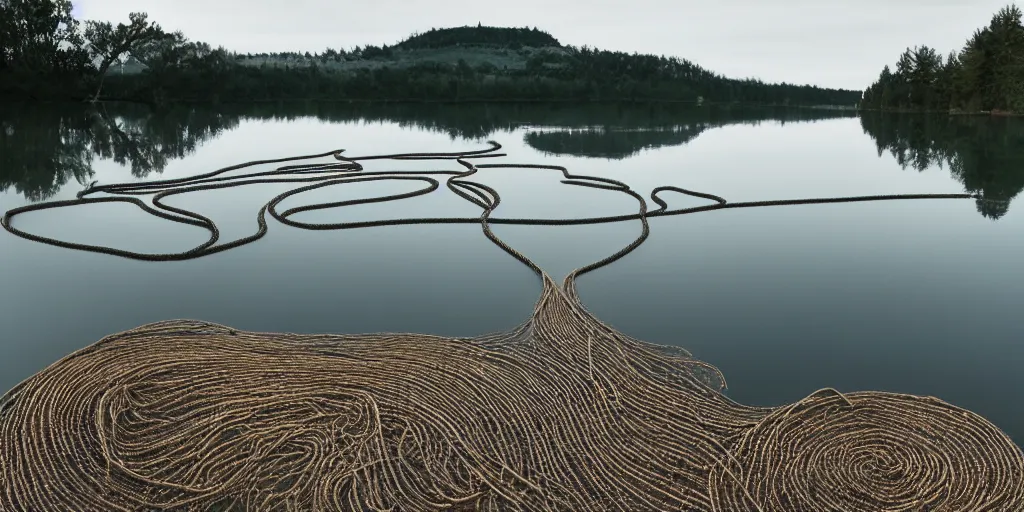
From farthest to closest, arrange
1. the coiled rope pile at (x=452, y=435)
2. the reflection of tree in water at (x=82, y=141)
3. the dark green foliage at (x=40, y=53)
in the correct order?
the dark green foliage at (x=40, y=53) < the reflection of tree in water at (x=82, y=141) < the coiled rope pile at (x=452, y=435)

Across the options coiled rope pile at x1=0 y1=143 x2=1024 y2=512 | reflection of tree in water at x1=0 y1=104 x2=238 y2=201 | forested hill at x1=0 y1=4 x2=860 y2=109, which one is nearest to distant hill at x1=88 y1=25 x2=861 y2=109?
forested hill at x1=0 y1=4 x2=860 y2=109

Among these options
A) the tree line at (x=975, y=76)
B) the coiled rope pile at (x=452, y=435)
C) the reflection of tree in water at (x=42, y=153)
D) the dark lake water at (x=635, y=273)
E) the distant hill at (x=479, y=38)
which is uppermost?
the distant hill at (x=479, y=38)

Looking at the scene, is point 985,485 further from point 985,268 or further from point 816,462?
point 985,268

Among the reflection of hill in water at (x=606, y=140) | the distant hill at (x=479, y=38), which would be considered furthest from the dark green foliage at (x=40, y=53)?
the distant hill at (x=479, y=38)

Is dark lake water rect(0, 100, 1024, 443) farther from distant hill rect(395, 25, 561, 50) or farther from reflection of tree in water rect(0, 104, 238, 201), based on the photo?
distant hill rect(395, 25, 561, 50)

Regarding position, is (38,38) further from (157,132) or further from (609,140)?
(609,140)

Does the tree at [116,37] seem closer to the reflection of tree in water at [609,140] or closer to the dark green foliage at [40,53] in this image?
the dark green foliage at [40,53]

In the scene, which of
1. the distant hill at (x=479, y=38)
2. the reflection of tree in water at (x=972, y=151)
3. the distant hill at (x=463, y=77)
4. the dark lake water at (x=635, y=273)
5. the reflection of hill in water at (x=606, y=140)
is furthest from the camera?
the distant hill at (x=479, y=38)

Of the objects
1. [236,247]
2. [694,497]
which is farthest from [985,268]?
[236,247]
